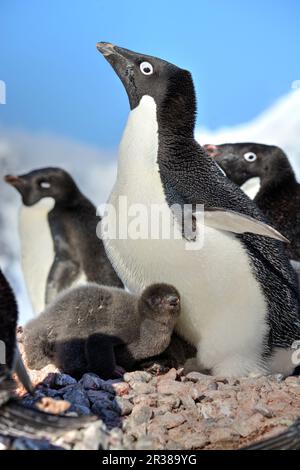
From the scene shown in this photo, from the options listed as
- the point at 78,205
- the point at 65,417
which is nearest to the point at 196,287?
the point at 65,417

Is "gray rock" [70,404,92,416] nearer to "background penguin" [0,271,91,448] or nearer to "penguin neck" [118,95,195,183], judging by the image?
"background penguin" [0,271,91,448]

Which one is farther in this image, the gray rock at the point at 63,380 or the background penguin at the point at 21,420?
the gray rock at the point at 63,380

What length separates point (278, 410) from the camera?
3.09 metres

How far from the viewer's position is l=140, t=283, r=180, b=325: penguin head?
139 inches

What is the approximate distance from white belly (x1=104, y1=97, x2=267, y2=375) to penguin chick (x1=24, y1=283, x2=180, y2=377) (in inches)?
4.2

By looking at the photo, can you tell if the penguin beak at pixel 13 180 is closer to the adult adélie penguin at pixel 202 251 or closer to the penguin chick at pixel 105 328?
the adult adélie penguin at pixel 202 251

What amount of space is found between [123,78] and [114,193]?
58 centimetres

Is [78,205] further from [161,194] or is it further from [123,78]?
[161,194]

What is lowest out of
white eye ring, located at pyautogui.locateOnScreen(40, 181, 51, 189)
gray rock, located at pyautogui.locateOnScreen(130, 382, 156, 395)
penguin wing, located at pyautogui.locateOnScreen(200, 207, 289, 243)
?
gray rock, located at pyautogui.locateOnScreen(130, 382, 156, 395)

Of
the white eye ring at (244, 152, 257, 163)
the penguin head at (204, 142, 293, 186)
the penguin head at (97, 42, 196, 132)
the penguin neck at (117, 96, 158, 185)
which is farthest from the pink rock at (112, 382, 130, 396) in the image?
the white eye ring at (244, 152, 257, 163)

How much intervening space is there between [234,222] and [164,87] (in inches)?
29.7

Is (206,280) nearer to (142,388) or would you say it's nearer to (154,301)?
(154,301)

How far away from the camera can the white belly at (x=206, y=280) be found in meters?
3.57

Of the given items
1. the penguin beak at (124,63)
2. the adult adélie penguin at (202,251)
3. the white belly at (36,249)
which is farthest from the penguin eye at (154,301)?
the white belly at (36,249)
